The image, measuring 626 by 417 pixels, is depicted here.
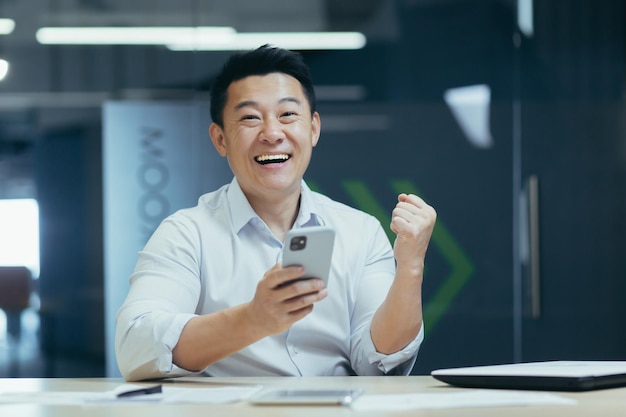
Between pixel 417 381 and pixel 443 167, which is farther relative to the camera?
pixel 443 167

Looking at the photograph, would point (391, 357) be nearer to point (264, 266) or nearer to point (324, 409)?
point (264, 266)

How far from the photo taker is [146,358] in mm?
1915

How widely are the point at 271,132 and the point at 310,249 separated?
74 cm

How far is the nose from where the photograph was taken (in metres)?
2.30

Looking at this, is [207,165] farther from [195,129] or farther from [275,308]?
[275,308]

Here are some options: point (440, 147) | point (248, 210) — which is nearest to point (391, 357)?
point (248, 210)

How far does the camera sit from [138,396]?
1604mm

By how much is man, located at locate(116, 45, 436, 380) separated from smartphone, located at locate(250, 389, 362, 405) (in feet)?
1.09

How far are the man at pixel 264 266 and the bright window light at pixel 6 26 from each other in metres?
2.19

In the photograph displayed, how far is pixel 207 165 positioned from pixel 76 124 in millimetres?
→ 644

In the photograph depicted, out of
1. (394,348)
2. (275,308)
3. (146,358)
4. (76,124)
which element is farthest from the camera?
(76,124)

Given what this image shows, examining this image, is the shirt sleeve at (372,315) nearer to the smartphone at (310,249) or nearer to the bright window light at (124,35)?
the smartphone at (310,249)

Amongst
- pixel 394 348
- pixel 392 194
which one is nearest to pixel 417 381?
pixel 394 348

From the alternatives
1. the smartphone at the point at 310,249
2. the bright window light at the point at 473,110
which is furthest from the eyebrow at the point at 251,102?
the bright window light at the point at 473,110
